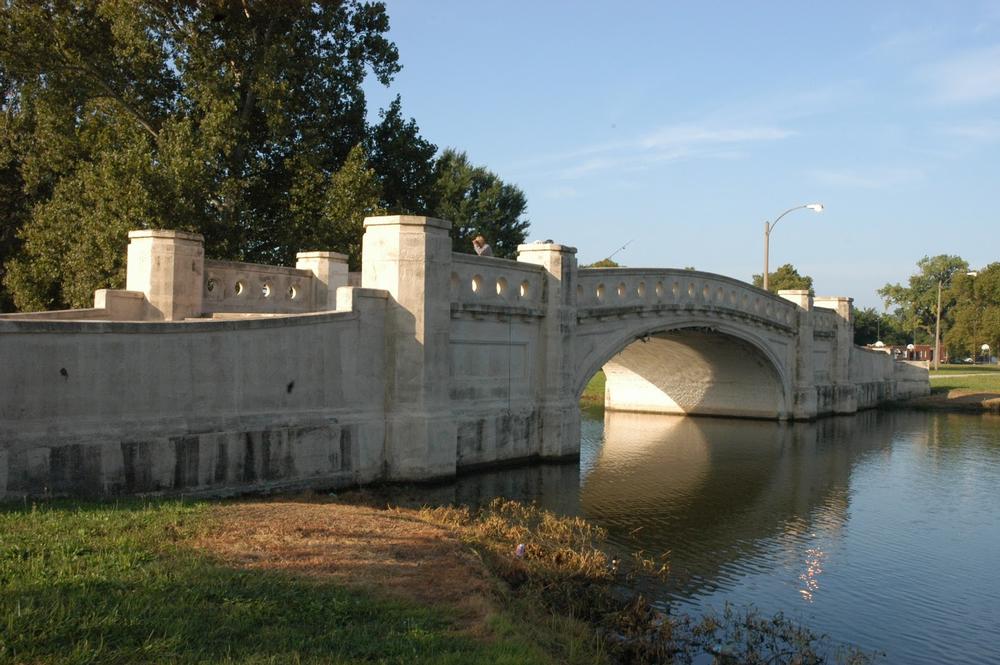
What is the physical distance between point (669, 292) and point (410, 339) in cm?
962

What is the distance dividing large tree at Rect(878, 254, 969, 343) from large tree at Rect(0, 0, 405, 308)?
90.3 metres

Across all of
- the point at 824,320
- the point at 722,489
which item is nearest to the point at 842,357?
the point at 824,320

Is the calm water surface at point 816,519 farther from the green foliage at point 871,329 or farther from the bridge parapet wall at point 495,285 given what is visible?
the green foliage at point 871,329

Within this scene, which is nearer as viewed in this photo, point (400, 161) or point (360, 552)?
point (360, 552)

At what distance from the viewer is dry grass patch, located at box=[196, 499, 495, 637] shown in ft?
23.8

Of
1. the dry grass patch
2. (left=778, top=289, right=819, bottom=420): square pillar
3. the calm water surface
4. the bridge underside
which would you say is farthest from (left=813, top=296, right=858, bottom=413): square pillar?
the dry grass patch

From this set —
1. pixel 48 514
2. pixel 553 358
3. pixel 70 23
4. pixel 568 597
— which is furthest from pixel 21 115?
pixel 568 597

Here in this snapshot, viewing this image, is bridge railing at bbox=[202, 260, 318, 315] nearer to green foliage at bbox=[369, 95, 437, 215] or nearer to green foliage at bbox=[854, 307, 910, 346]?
green foliage at bbox=[369, 95, 437, 215]

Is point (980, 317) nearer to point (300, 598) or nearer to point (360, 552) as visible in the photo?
point (360, 552)

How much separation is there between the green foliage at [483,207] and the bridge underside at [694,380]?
27252mm

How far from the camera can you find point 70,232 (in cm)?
2366

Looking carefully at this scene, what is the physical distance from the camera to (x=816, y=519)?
14859mm

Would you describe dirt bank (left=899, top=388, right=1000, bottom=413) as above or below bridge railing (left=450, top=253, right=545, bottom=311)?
below

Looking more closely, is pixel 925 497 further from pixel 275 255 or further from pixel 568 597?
pixel 275 255
